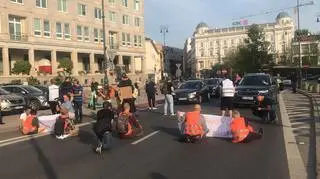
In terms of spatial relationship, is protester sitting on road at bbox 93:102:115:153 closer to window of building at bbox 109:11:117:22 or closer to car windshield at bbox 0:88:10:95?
car windshield at bbox 0:88:10:95

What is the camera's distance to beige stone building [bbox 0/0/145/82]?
59.5 metres

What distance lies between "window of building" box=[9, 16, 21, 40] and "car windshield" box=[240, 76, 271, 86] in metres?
37.4

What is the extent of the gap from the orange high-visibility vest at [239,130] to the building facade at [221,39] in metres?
153

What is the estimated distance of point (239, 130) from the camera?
1418 cm

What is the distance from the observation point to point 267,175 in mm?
9695

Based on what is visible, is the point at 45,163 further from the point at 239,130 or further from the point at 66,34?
the point at 66,34

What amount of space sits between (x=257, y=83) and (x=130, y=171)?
18.1 m

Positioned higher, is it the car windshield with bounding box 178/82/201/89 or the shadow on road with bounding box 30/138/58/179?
the car windshield with bounding box 178/82/201/89

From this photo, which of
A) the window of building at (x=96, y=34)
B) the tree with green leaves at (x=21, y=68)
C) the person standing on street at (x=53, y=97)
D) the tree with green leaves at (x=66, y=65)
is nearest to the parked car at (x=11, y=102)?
the person standing on street at (x=53, y=97)

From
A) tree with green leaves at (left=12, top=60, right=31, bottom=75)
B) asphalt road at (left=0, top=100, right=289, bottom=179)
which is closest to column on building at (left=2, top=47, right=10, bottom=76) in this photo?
tree with green leaves at (left=12, top=60, right=31, bottom=75)

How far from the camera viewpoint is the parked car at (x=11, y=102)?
89.2 feet

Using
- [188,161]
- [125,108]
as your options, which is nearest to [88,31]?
[125,108]

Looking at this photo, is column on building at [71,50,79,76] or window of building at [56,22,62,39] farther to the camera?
column on building at [71,50,79,76]

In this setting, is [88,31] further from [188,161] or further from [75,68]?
[188,161]
